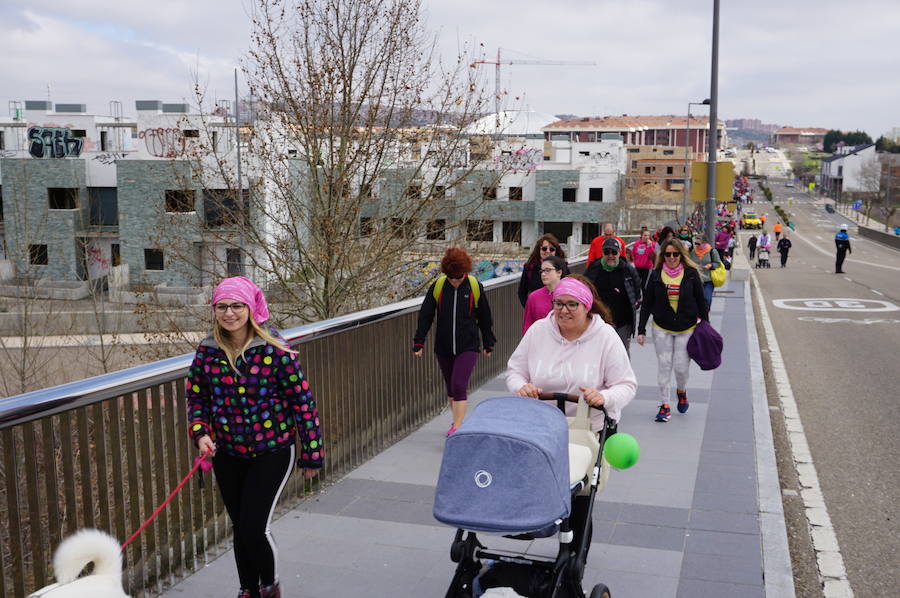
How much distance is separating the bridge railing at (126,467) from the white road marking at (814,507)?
11.8 ft

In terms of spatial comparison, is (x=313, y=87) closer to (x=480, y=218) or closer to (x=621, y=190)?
(x=480, y=218)

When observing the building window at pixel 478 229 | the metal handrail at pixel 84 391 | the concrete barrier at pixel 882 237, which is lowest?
the concrete barrier at pixel 882 237

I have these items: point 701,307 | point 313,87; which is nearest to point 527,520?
point 701,307

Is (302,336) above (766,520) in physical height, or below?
above

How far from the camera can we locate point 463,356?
310 inches

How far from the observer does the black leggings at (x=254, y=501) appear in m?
4.14

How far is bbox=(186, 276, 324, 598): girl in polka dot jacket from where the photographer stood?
405cm

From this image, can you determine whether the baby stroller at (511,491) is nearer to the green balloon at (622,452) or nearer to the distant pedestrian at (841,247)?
the green balloon at (622,452)

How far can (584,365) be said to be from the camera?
15.2 ft

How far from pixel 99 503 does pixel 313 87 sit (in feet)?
31.3

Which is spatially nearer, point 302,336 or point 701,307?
point 302,336

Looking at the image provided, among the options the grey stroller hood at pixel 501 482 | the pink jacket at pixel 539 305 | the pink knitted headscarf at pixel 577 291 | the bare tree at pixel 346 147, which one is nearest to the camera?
the grey stroller hood at pixel 501 482

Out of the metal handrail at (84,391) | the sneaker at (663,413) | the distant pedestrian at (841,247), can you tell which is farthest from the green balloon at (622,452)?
the distant pedestrian at (841,247)

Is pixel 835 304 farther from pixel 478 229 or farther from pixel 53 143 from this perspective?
pixel 53 143
